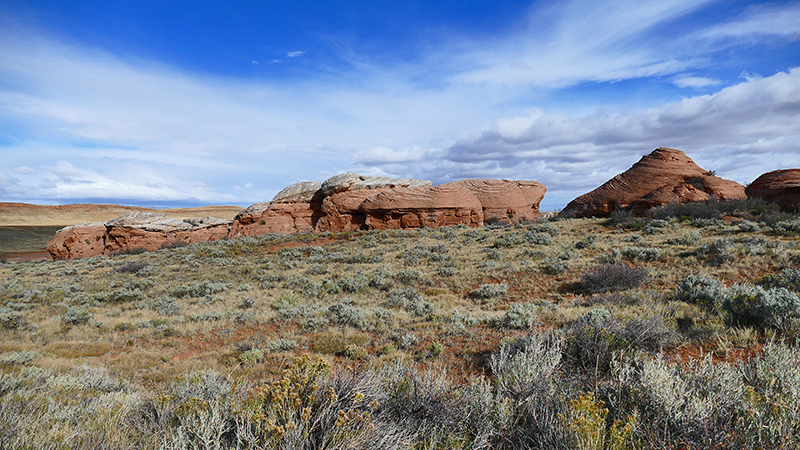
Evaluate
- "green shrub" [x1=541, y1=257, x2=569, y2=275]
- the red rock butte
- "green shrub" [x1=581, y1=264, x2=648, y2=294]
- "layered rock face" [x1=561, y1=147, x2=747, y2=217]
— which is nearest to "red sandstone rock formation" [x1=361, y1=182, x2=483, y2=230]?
the red rock butte

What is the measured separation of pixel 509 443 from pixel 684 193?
2859 cm

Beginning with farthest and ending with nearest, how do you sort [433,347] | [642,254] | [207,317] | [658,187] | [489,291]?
1. [658,187]
2. [642,254]
3. [489,291]
4. [207,317]
5. [433,347]

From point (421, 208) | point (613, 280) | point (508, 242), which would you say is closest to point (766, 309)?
point (613, 280)

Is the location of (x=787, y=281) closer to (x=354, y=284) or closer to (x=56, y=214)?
(x=354, y=284)

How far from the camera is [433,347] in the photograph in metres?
6.29

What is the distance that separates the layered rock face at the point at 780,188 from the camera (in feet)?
70.4

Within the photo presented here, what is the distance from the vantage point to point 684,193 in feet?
79.1

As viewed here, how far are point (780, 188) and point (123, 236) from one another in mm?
49427

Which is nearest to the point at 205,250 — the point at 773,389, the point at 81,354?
the point at 81,354

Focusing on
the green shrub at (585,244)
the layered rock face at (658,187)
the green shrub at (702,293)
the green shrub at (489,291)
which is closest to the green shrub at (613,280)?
the green shrub at (702,293)

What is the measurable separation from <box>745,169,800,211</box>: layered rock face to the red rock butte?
45.7 feet

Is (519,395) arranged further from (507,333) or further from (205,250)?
(205,250)

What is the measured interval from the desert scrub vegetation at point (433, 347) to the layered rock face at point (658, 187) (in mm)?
5178

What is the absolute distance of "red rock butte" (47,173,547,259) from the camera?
26688 millimetres
